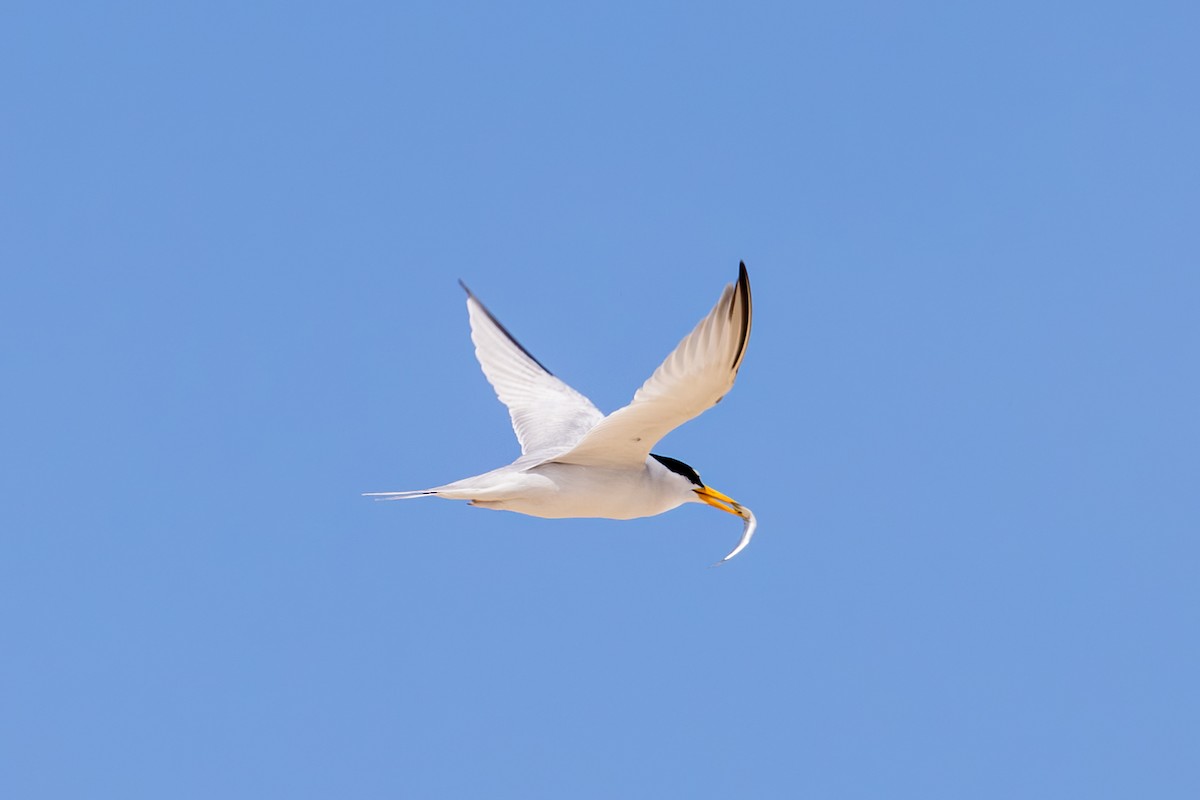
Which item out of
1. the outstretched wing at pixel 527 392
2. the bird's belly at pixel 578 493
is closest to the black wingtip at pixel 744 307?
the bird's belly at pixel 578 493

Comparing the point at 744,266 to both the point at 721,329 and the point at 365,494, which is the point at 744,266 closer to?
the point at 721,329

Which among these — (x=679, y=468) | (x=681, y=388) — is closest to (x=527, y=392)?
(x=679, y=468)

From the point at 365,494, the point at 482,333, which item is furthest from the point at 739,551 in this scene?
the point at 482,333

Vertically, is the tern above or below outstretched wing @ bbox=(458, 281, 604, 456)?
below

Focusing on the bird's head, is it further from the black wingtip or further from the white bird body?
the black wingtip

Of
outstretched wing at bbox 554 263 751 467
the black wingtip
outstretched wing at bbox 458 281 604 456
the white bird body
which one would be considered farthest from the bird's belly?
the black wingtip

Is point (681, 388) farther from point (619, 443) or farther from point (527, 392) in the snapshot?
point (527, 392)

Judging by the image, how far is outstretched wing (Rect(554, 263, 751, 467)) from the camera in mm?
8625

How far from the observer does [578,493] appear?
35.0 ft

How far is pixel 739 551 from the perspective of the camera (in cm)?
1102

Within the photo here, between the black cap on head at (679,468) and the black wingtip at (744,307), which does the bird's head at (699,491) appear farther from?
the black wingtip at (744,307)

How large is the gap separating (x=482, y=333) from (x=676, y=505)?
135 inches

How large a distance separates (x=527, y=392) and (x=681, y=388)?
4313 millimetres

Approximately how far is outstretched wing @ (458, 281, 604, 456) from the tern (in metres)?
0.02
